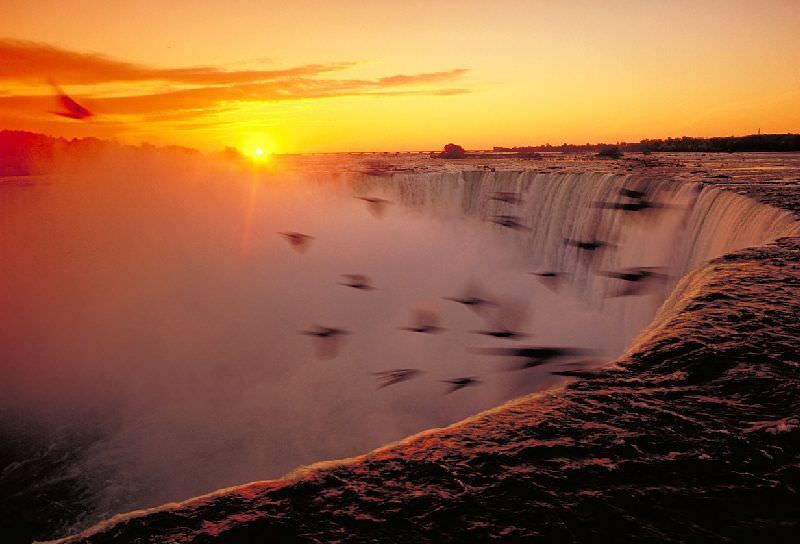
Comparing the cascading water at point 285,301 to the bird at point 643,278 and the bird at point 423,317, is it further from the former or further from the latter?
the bird at point 423,317

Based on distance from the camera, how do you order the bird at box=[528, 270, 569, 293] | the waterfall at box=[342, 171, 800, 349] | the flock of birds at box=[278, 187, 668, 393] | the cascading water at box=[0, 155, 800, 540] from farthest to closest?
the bird at box=[528, 270, 569, 293], the flock of birds at box=[278, 187, 668, 393], the cascading water at box=[0, 155, 800, 540], the waterfall at box=[342, 171, 800, 349]

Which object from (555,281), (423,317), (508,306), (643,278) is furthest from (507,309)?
(643,278)

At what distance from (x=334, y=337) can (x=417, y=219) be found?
14.9 metres

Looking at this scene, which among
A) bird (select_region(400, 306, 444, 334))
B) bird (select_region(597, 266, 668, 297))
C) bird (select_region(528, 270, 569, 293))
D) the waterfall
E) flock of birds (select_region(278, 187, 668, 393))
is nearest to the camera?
the waterfall

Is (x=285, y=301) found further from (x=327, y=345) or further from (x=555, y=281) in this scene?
(x=555, y=281)

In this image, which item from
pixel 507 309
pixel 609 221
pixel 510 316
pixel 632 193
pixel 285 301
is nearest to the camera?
pixel 632 193

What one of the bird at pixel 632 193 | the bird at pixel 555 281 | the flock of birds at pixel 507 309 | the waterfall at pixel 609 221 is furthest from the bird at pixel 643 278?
the bird at pixel 555 281

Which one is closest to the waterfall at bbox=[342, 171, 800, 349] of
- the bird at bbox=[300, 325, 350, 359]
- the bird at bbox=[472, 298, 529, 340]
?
the bird at bbox=[472, 298, 529, 340]

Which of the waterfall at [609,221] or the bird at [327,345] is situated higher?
the waterfall at [609,221]

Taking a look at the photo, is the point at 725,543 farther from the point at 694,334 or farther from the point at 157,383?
the point at 157,383

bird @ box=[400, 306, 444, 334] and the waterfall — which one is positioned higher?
the waterfall

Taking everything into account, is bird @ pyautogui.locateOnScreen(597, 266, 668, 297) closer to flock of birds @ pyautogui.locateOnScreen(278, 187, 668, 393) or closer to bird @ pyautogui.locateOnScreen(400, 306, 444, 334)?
flock of birds @ pyautogui.locateOnScreen(278, 187, 668, 393)

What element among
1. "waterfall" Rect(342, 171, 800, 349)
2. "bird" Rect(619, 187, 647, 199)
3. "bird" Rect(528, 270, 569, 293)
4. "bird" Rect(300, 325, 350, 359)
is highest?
"bird" Rect(619, 187, 647, 199)

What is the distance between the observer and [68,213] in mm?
36844
